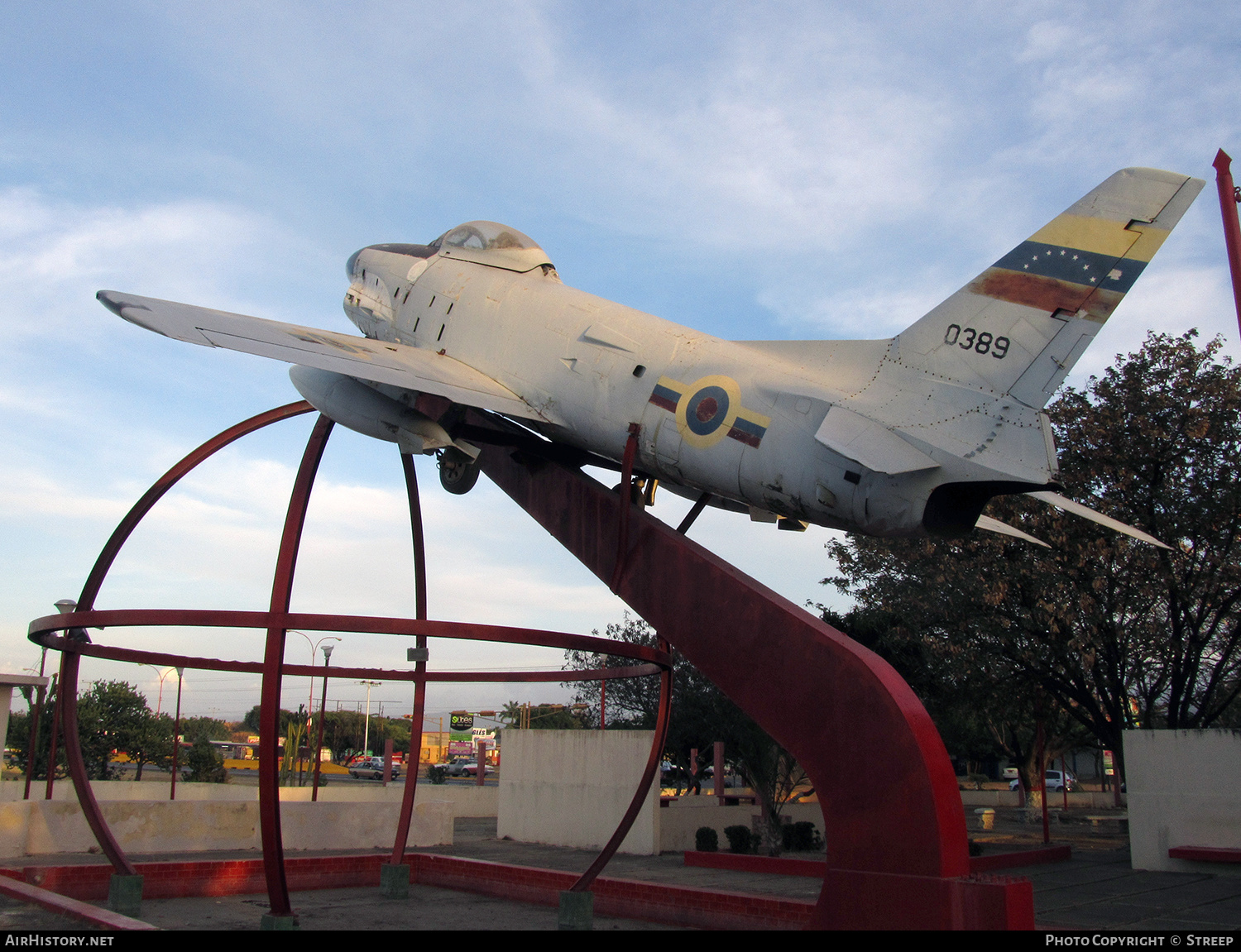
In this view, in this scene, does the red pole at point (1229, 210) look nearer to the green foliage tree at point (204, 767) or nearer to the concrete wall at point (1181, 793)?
the concrete wall at point (1181, 793)

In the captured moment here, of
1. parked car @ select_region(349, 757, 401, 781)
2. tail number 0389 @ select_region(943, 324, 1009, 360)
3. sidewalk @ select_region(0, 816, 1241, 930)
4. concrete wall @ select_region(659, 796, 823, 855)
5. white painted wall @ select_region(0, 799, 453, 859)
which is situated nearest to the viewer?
tail number 0389 @ select_region(943, 324, 1009, 360)

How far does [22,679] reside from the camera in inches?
912

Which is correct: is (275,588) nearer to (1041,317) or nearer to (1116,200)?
(1041,317)

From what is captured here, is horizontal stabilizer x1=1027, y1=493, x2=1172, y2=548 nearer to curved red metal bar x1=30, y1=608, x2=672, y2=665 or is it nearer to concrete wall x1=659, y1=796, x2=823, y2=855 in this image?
curved red metal bar x1=30, y1=608, x2=672, y2=665

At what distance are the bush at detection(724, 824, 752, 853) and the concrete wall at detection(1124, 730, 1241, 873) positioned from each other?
8487mm

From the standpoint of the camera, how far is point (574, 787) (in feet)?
89.8

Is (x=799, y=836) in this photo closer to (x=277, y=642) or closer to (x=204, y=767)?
(x=277, y=642)

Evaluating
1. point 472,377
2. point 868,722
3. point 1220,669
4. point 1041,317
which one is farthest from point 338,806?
point 1220,669

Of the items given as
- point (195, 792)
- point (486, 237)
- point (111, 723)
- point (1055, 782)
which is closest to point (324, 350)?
point (486, 237)

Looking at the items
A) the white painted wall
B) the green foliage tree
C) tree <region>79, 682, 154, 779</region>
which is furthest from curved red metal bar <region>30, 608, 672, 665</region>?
tree <region>79, 682, 154, 779</region>

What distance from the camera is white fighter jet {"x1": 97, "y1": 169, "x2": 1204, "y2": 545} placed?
9.87 m

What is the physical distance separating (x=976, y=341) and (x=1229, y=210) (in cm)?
370
